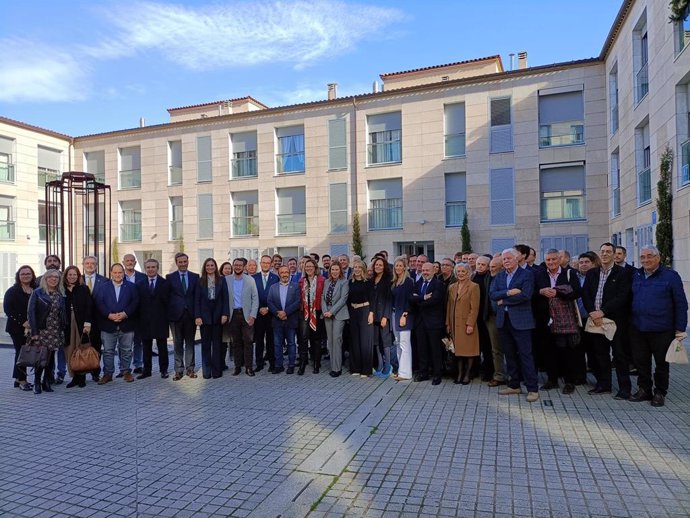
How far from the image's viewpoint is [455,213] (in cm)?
2445

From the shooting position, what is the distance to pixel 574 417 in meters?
5.88

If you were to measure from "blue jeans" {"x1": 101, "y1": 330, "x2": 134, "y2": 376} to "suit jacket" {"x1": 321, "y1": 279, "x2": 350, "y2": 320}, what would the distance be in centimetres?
317

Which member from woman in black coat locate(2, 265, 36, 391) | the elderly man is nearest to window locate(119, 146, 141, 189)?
woman in black coat locate(2, 265, 36, 391)

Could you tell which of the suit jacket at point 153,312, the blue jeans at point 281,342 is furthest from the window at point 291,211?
the suit jacket at point 153,312

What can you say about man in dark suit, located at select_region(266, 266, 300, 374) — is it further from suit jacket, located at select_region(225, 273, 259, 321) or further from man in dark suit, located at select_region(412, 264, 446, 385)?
man in dark suit, located at select_region(412, 264, 446, 385)

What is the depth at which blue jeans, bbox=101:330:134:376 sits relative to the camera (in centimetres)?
813

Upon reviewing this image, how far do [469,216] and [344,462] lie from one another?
20.4 m

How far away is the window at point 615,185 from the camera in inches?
805

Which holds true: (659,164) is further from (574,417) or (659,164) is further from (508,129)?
(574,417)

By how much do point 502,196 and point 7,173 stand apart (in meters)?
26.4

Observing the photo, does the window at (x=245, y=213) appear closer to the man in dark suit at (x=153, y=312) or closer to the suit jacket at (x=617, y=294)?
the man in dark suit at (x=153, y=312)

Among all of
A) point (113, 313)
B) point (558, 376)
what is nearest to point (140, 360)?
point (113, 313)

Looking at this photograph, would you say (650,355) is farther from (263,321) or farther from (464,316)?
(263,321)

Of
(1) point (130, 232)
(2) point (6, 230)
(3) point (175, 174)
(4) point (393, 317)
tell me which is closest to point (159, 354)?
(4) point (393, 317)
